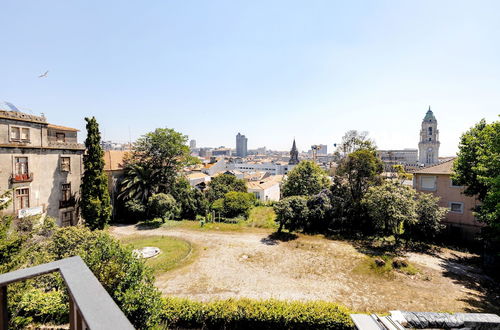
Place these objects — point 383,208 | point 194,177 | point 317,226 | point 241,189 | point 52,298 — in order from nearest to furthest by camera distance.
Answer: point 52,298 → point 383,208 → point 317,226 → point 241,189 → point 194,177

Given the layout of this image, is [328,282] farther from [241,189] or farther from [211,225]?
[241,189]

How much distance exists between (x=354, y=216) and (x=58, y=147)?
29013 mm

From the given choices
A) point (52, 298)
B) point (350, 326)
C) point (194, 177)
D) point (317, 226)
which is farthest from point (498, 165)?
point (194, 177)

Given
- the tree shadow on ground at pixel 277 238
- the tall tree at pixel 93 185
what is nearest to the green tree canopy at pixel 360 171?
the tree shadow on ground at pixel 277 238

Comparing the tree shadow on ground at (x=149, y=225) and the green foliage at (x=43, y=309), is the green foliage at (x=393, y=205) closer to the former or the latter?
the green foliage at (x=43, y=309)

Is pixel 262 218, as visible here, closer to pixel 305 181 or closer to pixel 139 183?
pixel 305 181

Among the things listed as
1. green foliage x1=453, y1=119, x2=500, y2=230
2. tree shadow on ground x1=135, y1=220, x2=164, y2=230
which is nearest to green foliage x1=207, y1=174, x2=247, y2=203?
tree shadow on ground x1=135, y1=220, x2=164, y2=230

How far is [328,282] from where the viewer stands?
14.1m

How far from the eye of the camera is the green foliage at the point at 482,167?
13474mm

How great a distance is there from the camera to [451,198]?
2225 cm

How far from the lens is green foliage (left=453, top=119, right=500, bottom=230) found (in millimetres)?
13474

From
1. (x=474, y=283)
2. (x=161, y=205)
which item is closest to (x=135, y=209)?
(x=161, y=205)

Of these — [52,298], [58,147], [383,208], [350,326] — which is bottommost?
[350,326]

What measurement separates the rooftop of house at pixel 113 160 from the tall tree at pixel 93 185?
18.0 feet
